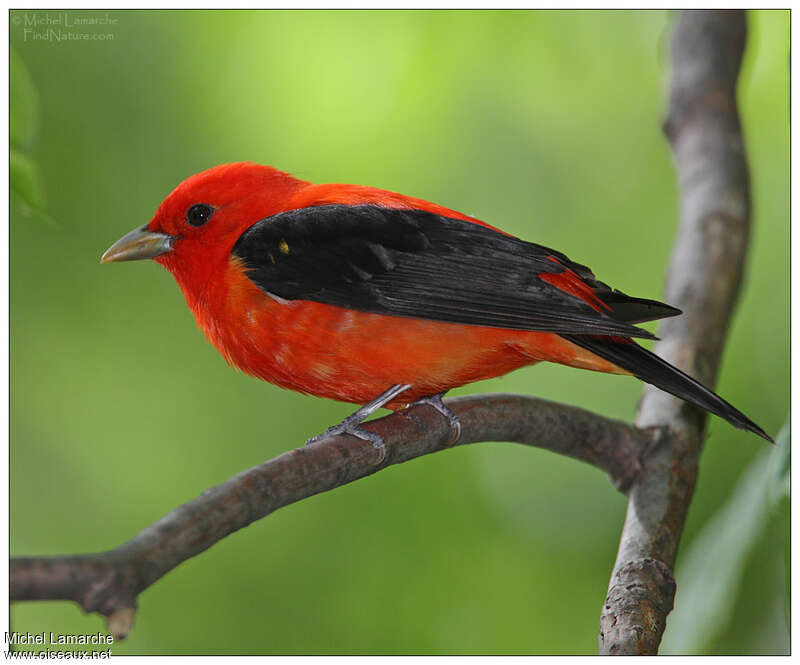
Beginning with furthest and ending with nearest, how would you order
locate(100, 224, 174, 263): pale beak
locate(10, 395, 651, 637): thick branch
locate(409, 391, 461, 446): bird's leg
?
locate(100, 224, 174, 263): pale beak
locate(409, 391, 461, 446): bird's leg
locate(10, 395, 651, 637): thick branch

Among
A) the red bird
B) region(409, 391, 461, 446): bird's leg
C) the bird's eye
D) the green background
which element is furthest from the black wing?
the green background

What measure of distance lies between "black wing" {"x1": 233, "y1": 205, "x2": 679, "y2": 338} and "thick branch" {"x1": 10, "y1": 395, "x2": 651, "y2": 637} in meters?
0.31

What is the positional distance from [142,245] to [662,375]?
142 cm

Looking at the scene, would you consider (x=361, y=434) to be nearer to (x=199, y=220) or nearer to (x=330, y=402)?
(x=199, y=220)

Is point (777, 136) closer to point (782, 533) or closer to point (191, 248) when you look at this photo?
point (782, 533)

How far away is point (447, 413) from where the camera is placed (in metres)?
2.24

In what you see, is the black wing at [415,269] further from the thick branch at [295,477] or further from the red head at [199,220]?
the thick branch at [295,477]

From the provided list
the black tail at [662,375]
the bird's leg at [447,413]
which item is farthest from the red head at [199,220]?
the black tail at [662,375]

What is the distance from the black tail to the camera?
80.6 inches

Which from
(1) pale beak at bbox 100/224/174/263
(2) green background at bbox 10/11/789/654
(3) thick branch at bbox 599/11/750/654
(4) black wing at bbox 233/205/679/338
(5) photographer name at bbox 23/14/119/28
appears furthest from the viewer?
(2) green background at bbox 10/11/789/654

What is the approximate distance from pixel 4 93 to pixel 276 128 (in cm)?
93

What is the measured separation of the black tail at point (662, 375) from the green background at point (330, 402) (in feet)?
1.88

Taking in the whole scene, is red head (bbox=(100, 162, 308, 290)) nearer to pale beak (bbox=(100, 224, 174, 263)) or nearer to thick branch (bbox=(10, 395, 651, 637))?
pale beak (bbox=(100, 224, 174, 263))

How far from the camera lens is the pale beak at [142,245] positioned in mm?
2379
